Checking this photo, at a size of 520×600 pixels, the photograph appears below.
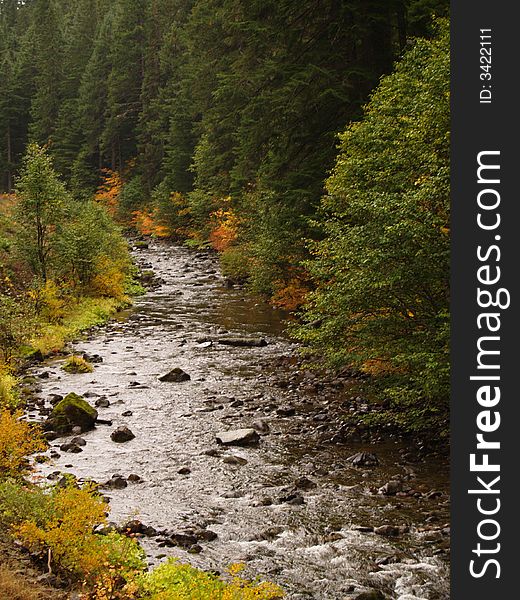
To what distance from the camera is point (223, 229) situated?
44500 millimetres

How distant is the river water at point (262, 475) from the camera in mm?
8016

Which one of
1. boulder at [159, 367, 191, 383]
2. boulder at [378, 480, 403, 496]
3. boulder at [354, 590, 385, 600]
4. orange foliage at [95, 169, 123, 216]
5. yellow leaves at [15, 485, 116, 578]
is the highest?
orange foliage at [95, 169, 123, 216]

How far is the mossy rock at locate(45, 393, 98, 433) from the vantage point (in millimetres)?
12648

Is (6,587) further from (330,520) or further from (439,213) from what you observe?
(439,213)

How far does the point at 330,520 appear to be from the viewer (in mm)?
9156

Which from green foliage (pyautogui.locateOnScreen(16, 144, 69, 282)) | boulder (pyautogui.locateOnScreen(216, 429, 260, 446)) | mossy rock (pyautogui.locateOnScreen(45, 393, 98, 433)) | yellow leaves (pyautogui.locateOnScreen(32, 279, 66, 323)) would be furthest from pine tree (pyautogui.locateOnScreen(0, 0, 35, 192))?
boulder (pyautogui.locateOnScreen(216, 429, 260, 446))

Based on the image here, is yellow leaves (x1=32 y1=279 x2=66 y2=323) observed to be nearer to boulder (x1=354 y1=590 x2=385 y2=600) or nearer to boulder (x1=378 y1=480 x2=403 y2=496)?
boulder (x1=378 y1=480 x2=403 y2=496)

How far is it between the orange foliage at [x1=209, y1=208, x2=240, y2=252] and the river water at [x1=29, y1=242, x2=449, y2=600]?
2163cm

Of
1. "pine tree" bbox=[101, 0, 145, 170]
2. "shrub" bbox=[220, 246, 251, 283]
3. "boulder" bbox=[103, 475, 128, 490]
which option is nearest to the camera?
"boulder" bbox=[103, 475, 128, 490]

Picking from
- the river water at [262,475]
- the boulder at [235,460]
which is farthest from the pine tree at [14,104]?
the boulder at [235,460]

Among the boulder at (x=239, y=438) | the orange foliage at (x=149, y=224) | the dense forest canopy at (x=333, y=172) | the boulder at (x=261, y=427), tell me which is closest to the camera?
the dense forest canopy at (x=333, y=172)

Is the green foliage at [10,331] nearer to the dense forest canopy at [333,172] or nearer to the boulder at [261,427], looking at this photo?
the boulder at [261,427]

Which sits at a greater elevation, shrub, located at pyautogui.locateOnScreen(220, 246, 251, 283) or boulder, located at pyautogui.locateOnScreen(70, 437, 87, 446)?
shrub, located at pyautogui.locateOnScreen(220, 246, 251, 283)

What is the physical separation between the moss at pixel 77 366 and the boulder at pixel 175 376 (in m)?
2.11
